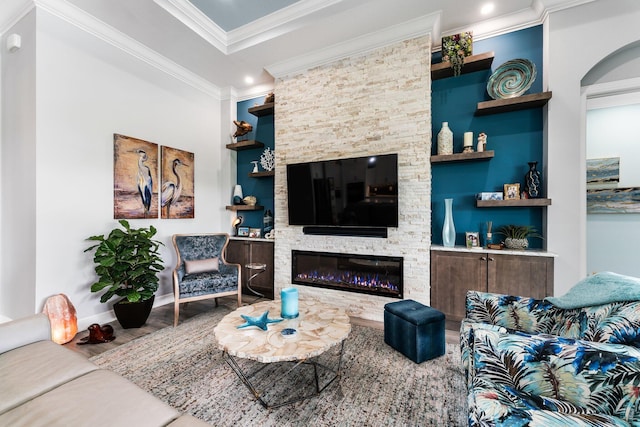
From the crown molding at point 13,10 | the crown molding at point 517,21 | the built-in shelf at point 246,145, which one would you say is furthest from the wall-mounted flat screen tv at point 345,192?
the crown molding at point 13,10

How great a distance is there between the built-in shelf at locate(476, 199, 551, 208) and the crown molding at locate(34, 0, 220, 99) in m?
4.42

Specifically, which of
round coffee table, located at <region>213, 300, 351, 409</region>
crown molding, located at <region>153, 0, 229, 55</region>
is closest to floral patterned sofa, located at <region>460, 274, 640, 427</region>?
round coffee table, located at <region>213, 300, 351, 409</region>

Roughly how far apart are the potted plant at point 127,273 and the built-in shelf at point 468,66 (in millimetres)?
3905

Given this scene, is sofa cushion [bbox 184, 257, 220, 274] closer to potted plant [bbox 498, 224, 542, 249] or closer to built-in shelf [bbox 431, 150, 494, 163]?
built-in shelf [bbox 431, 150, 494, 163]

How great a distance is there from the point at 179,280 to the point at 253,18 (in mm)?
3252

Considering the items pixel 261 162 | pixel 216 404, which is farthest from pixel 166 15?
pixel 216 404

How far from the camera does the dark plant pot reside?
285 centimetres

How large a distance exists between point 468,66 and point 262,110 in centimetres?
290

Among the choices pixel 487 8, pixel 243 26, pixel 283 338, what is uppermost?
pixel 243 26

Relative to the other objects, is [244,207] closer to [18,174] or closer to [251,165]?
[251,165]

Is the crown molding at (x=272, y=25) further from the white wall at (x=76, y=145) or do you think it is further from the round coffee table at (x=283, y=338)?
the round coffee table at (x=283, y=338)

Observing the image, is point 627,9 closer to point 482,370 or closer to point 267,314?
point 482,370

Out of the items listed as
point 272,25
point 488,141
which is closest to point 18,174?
point 272,25

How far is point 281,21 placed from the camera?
311cm
